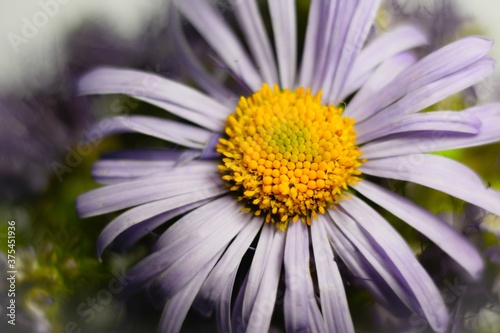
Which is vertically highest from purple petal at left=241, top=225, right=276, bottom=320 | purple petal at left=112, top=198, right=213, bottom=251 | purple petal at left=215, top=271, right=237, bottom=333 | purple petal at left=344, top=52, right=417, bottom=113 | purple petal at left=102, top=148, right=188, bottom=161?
purple petal at left=344, top=52, right=417, bottom=113

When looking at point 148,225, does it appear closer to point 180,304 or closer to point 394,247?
point 180,304

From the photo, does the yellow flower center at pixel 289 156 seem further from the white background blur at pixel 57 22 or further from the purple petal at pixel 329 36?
the white background blur at pixel 57 22

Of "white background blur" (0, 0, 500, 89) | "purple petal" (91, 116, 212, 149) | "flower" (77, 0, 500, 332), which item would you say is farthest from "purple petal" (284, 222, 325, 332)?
"white background blur" (0, 0, 500, 89)

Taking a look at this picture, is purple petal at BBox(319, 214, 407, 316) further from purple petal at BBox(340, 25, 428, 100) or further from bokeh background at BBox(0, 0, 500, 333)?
purple petal at BBox(340, 25, 428, 100)

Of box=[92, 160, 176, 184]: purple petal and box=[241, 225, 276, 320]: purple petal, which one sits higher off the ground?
box=[92, 160, 176, 184]: purple petal

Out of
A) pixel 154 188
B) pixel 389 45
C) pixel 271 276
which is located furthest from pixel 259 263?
pixel 389 45

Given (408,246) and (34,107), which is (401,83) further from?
(34,107)

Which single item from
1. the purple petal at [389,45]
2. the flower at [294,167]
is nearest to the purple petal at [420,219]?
the flower at [294,167]
